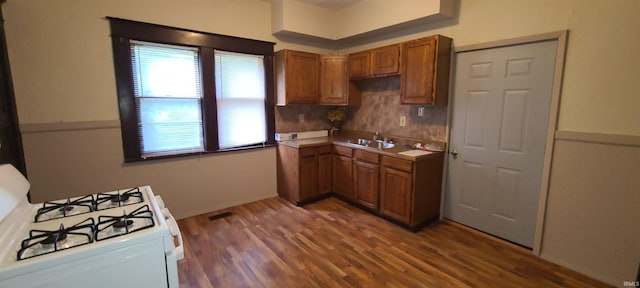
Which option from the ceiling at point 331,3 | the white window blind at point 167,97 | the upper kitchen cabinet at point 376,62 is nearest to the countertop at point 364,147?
the upper kitchen cabinet at point 376,62

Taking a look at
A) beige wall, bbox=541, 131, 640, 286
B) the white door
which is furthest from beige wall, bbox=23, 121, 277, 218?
beige wall, bbox=541, 131, 640, 286

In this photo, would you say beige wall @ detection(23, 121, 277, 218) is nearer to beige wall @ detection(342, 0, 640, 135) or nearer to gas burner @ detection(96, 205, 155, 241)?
gas burner @ detection(96, 205, 155, 241)

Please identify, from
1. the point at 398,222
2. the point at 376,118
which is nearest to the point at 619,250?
the point at 398,222

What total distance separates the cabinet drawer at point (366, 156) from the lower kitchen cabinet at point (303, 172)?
509 mm

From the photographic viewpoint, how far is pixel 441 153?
324cm

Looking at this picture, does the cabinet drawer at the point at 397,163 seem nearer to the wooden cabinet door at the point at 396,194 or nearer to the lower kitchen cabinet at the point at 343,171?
the wooden cabinet door at the point at 396,194

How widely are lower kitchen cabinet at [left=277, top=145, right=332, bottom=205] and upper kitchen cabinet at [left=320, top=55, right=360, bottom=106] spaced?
0.71 m

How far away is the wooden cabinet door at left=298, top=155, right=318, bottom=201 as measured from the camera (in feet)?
12.3

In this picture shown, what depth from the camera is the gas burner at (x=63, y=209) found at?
1.54m

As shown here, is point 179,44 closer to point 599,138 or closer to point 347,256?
point 347,256

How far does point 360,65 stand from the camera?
3787mm

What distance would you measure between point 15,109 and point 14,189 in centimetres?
134

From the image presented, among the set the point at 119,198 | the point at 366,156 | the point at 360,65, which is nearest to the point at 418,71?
the point at 360,65

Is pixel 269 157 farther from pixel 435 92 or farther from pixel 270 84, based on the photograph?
pixel 435 92
